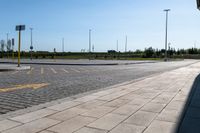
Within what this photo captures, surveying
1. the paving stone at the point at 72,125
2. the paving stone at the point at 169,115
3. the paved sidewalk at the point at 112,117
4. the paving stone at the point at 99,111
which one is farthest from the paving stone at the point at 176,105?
the paving stone at the point at 72,125

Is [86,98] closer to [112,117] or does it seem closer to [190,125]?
[112,117]

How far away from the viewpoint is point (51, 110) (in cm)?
644

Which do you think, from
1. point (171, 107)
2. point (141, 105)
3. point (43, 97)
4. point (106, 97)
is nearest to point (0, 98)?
point (43, 97)

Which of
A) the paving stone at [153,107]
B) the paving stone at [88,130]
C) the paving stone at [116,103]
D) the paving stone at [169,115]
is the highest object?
the paving stone at [116,103]

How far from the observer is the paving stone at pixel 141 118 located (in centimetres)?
550

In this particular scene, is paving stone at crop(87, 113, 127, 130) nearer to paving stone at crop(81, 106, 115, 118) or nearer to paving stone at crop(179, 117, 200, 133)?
paving stone at crop(81, 106, 115, 118)

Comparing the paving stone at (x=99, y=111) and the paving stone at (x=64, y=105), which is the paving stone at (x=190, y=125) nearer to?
the paving stone at (x=99, y=111)

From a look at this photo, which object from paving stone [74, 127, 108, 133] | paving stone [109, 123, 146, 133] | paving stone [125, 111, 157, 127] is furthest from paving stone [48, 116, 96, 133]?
paving stone [125, 111, 157, 127]

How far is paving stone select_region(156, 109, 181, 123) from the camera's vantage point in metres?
5.80

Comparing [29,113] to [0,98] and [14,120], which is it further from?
[0,98]

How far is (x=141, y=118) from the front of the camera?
231 inches

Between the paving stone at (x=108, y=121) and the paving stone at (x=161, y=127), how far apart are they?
0.69 meters

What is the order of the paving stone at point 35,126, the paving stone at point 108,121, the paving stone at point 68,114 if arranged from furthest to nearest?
the paving stone at point 68,114 → the paving stone at point 108,121 → the paving stone at point 35,126

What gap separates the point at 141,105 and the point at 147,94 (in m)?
2.00
